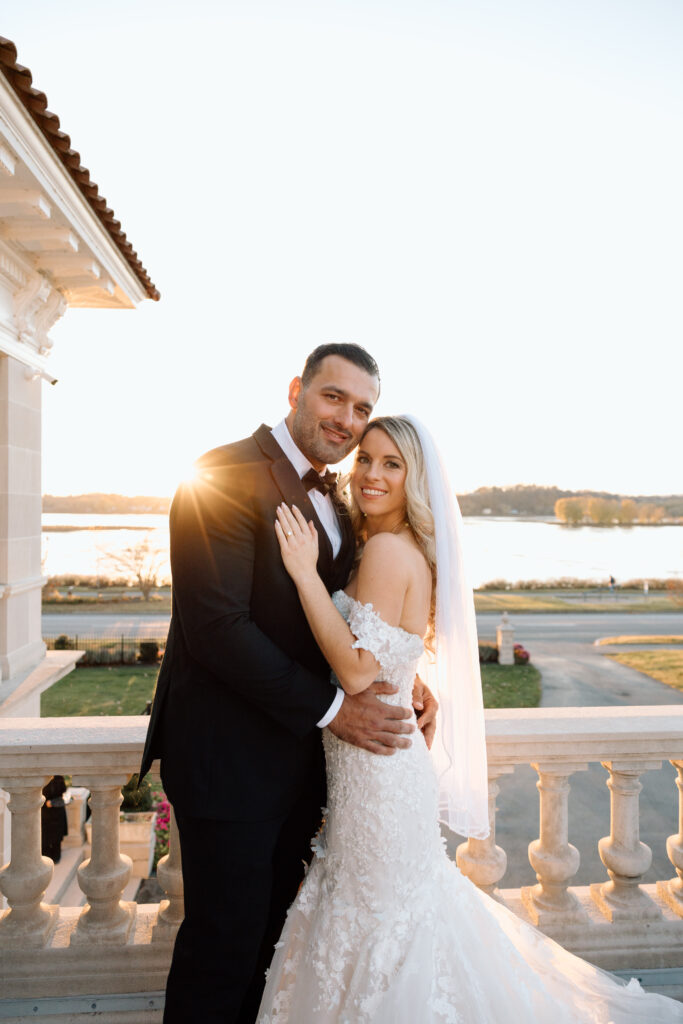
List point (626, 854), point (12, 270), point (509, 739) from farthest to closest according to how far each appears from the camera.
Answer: point (12, 270), point (626, 854), point (509, 739)

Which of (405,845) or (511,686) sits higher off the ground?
(405,845)

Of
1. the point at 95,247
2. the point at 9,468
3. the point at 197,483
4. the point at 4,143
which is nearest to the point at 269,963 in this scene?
the point at 197,483

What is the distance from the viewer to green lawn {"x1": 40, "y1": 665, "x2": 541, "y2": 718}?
60.7 ft

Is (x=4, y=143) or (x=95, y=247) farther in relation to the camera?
(x=95, y=247)

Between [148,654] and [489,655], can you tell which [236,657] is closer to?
[489,655]

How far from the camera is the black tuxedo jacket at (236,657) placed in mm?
2131

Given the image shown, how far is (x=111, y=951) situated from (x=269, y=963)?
75 cm

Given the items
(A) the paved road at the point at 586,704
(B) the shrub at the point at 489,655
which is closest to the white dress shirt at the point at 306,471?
(A) the paved road at the point at 586,704

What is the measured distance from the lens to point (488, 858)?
2.86 m

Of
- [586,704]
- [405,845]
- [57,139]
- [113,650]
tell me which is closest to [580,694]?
[586,704]

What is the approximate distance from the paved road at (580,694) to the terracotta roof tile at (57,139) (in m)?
8.98

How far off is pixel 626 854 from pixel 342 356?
2578 millimetres

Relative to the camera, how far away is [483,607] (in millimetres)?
42406

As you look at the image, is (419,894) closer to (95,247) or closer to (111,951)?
(111,951)
